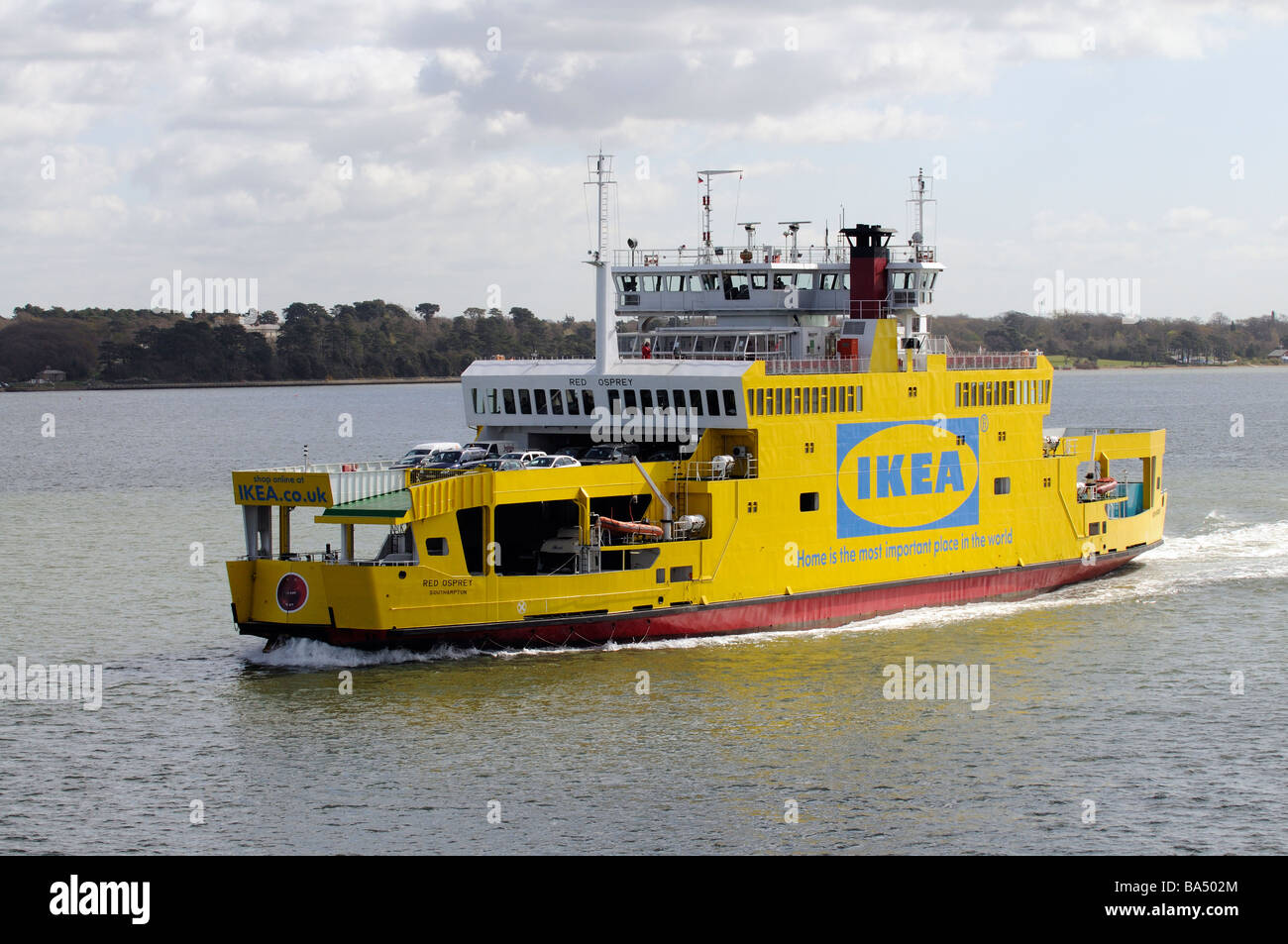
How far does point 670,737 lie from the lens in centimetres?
2903

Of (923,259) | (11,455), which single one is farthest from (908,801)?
(11,455)

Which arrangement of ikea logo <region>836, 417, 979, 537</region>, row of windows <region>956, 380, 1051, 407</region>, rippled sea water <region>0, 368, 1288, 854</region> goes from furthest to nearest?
1. row of windows <region>956, 380, 1051, 407</region>
2. ikea logo <region>836, 417, 979, 537</region>
3. rippled sea water <region>0, 368, 1288, 854</region>

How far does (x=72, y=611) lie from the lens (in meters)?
41.8

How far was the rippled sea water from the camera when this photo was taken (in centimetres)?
2450

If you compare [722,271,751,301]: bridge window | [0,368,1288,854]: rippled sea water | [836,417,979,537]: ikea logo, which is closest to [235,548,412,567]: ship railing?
[0,368,1288,854]: rippled sea water

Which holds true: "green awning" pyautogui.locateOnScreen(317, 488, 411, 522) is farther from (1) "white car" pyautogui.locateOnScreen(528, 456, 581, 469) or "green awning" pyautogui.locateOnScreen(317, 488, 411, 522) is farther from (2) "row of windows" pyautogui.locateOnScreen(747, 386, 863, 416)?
(2) "row of windows" pyautogui.locateOnScreen(747, 386, 863, 416)

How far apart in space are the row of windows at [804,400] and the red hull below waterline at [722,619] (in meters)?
4.40

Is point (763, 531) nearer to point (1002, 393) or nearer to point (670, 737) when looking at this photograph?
point (670, 737)

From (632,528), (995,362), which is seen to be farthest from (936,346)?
(632,528)

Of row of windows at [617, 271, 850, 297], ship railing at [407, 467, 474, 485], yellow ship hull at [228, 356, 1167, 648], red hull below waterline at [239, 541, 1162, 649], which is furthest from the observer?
row of windows at [617, 271, 850, 297]

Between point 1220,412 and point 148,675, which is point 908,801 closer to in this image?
point 148,675

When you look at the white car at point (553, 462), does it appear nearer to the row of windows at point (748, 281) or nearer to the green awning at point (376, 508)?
the green awning at point (376, 508)

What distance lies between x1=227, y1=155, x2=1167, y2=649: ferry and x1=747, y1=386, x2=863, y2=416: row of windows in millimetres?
65

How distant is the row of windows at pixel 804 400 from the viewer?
125ft
